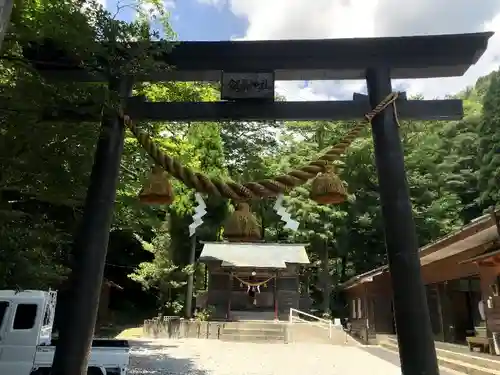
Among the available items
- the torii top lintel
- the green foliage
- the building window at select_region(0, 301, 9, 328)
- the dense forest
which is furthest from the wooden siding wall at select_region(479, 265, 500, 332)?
the green foliage

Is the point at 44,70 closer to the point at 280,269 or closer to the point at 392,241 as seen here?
the point at 392,241

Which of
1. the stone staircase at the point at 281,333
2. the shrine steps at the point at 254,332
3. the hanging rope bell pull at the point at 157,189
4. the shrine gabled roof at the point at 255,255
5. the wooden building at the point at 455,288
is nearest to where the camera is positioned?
the hanging rope bell pull at the point at 157,189

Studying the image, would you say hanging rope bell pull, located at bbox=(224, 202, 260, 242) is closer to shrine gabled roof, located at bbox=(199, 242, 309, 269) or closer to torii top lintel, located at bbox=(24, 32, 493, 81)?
torii top lintel, located at bbox=(24, 32, 493, 81)

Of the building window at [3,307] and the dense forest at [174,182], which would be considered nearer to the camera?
the dense forest at [174,182]

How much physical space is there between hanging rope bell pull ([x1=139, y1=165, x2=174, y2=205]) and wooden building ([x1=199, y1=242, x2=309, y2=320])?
1935 centimetres

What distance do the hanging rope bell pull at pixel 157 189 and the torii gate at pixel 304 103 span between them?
322 mm

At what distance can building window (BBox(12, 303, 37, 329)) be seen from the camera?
650 centimetres

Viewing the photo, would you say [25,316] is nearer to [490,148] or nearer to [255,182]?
[255,182]

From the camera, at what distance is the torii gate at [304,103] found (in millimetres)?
3742

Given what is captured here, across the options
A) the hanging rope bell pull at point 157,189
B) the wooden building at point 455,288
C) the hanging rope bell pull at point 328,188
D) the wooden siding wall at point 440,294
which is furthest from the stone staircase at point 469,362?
the hanging rope bell pull at point 157,189

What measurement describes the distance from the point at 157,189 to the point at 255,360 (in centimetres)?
1024

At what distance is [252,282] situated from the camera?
79.4 ft

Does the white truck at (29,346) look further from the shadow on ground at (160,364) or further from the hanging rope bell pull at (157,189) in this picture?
the shadow on ground at (160,364)

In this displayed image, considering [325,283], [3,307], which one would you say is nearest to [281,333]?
[325,283]
